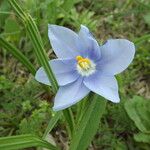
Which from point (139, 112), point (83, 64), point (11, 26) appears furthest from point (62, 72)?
point (11, 26)

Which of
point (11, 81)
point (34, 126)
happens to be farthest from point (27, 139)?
point (11, 81)

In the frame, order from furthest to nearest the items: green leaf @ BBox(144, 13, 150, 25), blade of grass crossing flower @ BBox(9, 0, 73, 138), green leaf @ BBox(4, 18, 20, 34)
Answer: green leaf @ BBox(144, 13, 150, 25)
green leaf @ BBox(4, 18, 20, 34)
blade of grass crossing flower @ BBox(9, 0, 73, 138)

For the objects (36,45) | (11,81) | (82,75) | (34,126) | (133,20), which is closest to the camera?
(36,45)

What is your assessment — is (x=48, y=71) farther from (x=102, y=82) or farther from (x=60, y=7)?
(x=60, y=7)

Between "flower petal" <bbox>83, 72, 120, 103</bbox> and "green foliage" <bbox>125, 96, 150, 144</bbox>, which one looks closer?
"flower petal" <bbox>83, 72, 120, 103</bbox>

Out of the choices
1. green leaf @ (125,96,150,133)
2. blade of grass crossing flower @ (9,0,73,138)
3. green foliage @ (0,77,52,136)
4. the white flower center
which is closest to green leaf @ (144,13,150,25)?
green leaf @ (125,96,150,133)

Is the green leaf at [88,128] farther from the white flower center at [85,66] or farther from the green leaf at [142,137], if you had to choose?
the green leaf at [142,137]

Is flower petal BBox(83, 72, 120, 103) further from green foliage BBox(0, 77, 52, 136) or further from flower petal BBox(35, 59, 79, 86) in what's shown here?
green foliage BBox(0, 77, 52, 136)
